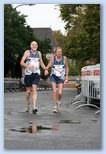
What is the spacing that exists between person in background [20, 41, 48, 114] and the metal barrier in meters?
0.32

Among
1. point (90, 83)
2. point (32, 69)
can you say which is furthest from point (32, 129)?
point (90, 83)

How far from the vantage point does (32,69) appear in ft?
19.4

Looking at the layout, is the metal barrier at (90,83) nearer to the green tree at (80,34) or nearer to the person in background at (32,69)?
the green tree at (80,34)

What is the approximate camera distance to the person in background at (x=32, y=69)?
5867 millimetres

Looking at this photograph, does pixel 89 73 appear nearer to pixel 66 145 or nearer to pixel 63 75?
pixel 63 75

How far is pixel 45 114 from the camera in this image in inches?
231

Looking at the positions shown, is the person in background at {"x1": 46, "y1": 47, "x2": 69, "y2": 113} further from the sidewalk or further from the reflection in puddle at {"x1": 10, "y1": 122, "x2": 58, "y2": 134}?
the reflection in puddle at {"x1": 10, "y1": 122, "x2": 58, "y2": 134}

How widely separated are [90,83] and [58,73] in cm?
28

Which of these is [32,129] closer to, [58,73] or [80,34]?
[58,73]

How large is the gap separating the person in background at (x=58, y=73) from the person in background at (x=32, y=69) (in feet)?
0.27

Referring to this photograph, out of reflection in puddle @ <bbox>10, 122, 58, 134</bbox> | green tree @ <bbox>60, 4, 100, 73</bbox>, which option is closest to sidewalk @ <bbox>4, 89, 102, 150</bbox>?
reflection in puddle @ <bbox>10, 122, 58, 134</bbox>

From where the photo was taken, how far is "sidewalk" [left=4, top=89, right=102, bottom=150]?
5.74 m

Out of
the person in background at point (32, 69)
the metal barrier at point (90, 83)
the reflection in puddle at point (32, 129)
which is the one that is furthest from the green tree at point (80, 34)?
the reflection in puddle at point (32, 129)

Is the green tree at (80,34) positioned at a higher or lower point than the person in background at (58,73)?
higher
